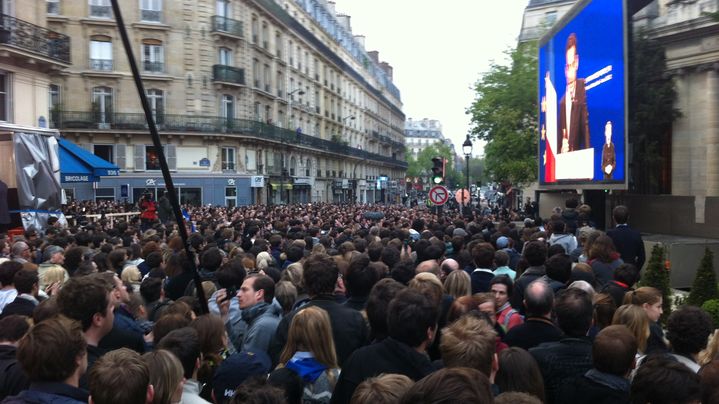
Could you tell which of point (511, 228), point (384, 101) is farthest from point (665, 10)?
point (384, 101)

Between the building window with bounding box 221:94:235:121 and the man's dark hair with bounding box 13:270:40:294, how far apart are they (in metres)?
38.7

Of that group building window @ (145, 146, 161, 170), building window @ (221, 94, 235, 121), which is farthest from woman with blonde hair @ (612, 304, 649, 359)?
building window @ (221, 94, 235, 121)

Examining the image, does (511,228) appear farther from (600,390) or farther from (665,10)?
(665,10)

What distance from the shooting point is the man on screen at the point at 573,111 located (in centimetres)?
1554

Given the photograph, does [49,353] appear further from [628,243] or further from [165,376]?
[628,243]

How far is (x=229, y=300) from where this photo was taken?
20.4 ft

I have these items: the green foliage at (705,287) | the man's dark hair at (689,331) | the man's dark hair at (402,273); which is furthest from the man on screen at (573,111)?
the man's dark hair at (689,331)

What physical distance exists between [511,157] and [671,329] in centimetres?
3008

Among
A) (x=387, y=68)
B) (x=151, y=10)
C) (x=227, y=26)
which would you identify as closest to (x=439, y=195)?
(x=227, y=26)

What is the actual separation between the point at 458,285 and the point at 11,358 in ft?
12.8

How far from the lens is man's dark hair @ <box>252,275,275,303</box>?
19.3 feet

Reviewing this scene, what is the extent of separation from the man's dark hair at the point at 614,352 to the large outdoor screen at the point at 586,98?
10.6 m

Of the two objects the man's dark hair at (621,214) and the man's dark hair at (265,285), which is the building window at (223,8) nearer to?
the man's dark hair at (621,214)

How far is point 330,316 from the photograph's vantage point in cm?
485
